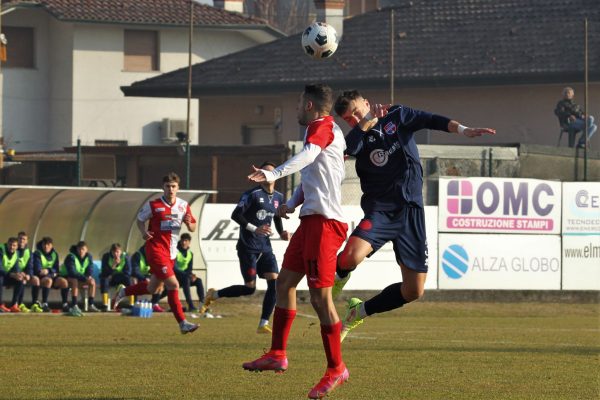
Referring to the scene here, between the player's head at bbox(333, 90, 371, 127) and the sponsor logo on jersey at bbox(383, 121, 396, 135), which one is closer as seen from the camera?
the player's head at bbox(333, 90, 371, 127)

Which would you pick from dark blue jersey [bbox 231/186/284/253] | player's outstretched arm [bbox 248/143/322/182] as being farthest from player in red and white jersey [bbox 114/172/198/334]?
player's outstretched arm [bbox 248/143/322/182]

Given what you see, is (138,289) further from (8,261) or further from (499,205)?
(499,205)

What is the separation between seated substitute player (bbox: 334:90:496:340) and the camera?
11008 millimetres

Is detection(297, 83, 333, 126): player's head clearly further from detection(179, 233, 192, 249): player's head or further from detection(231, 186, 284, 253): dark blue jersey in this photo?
detection(179, 233, 192, 249): player's head

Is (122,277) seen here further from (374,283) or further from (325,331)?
(325,331)

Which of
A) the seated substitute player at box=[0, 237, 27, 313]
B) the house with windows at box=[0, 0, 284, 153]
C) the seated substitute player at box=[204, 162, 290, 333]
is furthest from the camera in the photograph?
the house with windows at box=[0, 0, 284, 153]

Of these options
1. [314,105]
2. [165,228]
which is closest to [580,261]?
[165,228]

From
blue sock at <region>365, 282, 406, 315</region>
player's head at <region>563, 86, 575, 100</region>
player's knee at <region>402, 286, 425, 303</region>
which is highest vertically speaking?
player's head at <region>563, 86, 575, 100</region>

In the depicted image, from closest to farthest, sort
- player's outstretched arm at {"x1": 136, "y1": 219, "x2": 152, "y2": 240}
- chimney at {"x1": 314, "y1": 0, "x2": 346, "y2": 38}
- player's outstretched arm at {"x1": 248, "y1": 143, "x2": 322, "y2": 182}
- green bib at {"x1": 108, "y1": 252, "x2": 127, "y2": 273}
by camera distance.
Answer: player's outstretched arm at {"x1": 248, "y1": 143, "x2": 322, "y2": 182} < player's outstretched arm at {"x1": 136, "y1": 219, "x2": 152, "y2": 240} < green bib at {"x1": 108, "y1": 252, "x2": 127, "y2": 273} < chimney at {"x1": 314, "y1": 0, "x2": 346, "y2": 38}

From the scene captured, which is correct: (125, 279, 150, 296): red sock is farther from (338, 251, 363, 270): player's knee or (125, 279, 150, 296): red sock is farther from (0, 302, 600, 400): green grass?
(338, 251, 363, 270): player's knee

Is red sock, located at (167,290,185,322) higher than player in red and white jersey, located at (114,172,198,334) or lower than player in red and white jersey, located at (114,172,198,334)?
lower

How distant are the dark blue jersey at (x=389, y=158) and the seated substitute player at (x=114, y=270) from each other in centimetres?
1478

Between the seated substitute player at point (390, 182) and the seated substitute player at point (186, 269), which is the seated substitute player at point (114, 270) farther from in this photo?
the seated substitute player at point (390, 182)

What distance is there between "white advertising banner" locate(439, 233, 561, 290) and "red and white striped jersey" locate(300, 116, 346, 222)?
17.3 metres
